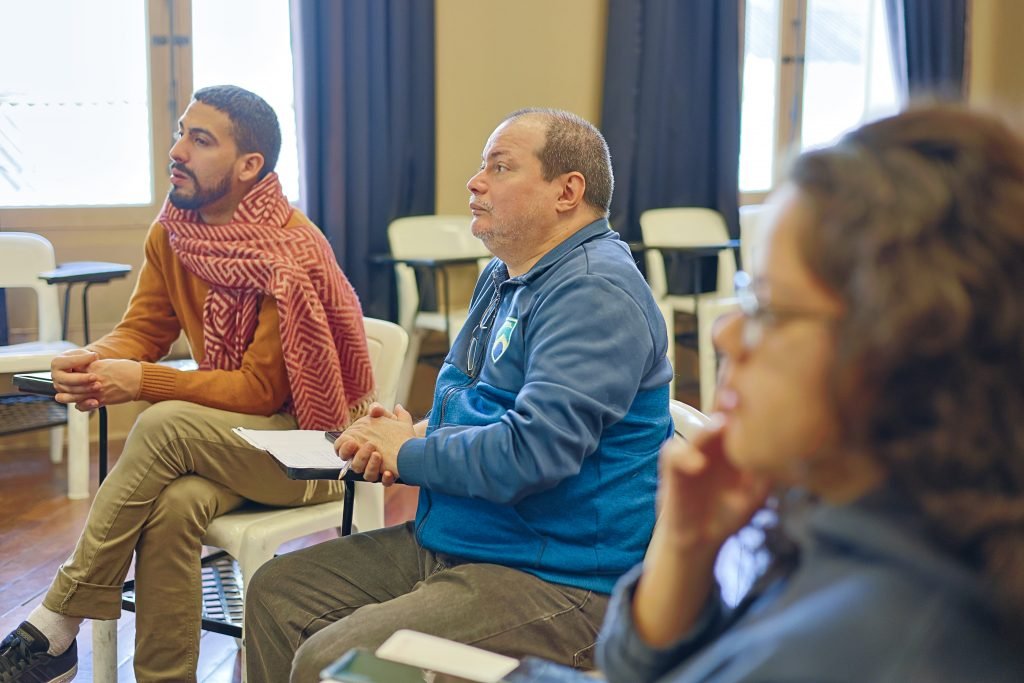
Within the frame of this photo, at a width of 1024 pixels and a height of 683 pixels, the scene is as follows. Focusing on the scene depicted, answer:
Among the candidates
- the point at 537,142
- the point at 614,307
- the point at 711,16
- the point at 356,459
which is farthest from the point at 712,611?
the point at 711,16

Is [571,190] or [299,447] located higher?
[571,190]

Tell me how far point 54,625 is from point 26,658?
0.23 feet

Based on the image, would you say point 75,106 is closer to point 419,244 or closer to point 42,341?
point 42,341

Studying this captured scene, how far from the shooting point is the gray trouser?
56.0 inches

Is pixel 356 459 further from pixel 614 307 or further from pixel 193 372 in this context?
pixel 193 372

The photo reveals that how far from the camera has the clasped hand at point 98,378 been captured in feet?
6.72

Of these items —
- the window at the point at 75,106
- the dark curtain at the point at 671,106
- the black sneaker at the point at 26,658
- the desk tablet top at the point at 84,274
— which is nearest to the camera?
the black sneaker at the point at 26,658

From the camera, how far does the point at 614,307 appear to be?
4.96ft

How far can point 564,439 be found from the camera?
1434 mm

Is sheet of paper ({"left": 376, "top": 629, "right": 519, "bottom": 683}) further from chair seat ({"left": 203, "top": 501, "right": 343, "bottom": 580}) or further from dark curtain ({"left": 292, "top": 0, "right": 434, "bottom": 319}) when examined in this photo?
dark curtain ({"left": 292, "top": 0, "right": 434, "bottom": 319})

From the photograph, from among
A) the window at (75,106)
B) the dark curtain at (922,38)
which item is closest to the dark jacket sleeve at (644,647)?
the window at (75,106)

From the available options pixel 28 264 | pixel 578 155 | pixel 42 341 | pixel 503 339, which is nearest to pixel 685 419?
pixel 503 339

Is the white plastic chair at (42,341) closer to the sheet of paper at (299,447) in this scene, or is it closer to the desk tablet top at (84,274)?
the desk tablet top at (84,274)

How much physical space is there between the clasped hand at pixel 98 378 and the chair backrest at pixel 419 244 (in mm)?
2240
